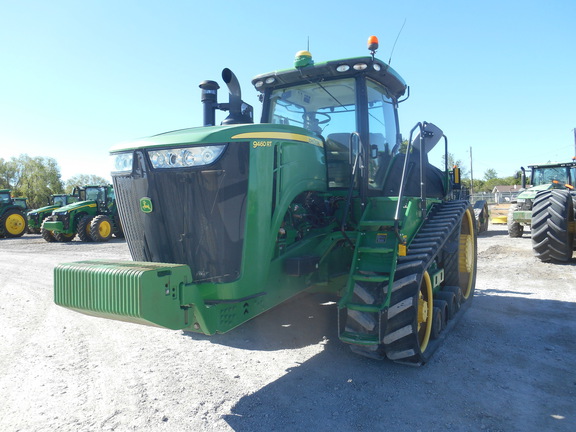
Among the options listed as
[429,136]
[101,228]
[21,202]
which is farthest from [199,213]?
[21,202]

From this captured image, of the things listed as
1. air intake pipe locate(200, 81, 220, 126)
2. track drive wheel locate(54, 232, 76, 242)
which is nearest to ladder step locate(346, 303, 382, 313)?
air intake pipe locate(200, 81, 220, 126)

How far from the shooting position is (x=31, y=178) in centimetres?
5603

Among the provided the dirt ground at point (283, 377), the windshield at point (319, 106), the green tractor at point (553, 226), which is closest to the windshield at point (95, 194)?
the dirt ground at point (283, 377)

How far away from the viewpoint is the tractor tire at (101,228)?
16.2m

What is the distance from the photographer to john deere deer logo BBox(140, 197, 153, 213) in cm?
→ 330

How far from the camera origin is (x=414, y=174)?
498 centimetres

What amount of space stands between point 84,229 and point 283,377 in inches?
588

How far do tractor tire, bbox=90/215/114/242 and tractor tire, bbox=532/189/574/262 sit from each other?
46.7ft

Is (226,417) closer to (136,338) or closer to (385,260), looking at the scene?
(385,260)

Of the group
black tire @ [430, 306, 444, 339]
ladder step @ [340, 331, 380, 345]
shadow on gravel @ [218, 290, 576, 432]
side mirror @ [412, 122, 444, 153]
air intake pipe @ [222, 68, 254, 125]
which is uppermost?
air intake pipe @ [222, 68, 254, 125]

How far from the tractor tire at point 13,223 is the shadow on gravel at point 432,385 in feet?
64.5

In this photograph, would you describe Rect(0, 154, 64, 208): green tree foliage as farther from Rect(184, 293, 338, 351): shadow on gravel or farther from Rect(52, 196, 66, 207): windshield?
Rect(184, 293, 338, 351): shadow on gravel

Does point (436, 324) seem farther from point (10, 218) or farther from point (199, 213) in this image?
point (10, 218)

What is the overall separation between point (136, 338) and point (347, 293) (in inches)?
94.7
